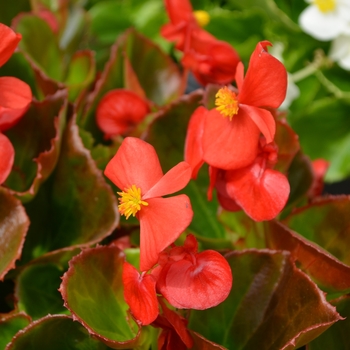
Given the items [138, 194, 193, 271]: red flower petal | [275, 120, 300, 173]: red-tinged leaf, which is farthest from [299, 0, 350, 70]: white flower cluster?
[138, 194, 193, 271]: red flower petal

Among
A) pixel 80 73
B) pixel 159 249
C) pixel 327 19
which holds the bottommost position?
pixel 327 19

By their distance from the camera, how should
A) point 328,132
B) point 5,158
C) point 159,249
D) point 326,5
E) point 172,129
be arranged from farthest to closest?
point 328,132 < point 326,5 < point 172,129 < point 5,158 < point 159,249

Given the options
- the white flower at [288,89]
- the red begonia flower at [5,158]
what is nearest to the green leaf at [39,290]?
the red begonia flower at [5,158]

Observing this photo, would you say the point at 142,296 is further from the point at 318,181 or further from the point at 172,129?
the point at 318,181

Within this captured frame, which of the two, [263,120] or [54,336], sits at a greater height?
[263,120]

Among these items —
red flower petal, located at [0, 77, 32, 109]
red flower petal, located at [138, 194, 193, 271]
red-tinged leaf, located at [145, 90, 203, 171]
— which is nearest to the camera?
red flower petal, located at [138, 194, 193, 271]

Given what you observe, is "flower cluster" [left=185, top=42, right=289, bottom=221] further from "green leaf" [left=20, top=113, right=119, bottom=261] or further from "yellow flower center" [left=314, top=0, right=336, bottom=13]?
"yellow flower center" [left=314, top=0, right=336, bottom=13]

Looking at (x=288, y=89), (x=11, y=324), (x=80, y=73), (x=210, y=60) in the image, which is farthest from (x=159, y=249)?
(x=288, y=89)
